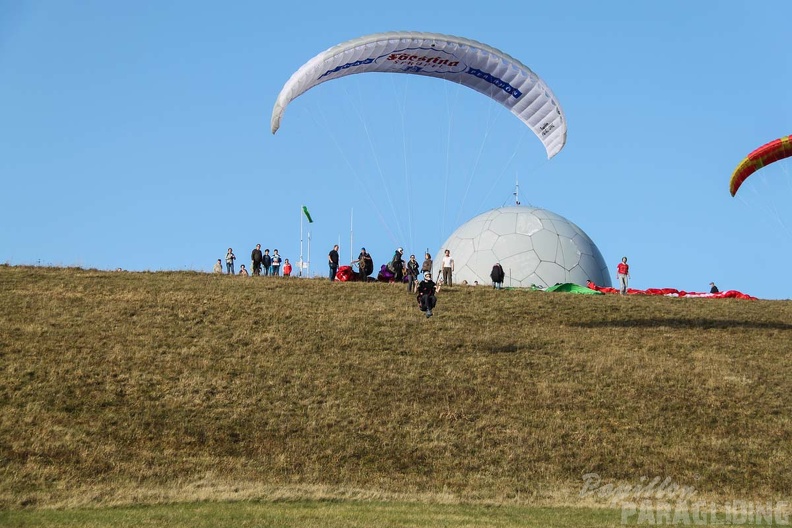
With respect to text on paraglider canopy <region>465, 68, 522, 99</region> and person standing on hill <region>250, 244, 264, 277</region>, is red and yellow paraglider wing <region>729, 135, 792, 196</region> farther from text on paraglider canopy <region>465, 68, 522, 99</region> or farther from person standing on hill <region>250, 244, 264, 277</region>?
person standing on hill <region>250, 244, 264, 277</region>

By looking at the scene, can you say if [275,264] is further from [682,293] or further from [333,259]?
[682,293]

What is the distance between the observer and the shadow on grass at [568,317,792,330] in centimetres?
3475

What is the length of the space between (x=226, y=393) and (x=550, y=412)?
26.0 ft

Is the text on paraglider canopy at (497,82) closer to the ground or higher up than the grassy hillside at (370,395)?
higher up

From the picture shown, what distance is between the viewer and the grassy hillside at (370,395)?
2194 centimetres

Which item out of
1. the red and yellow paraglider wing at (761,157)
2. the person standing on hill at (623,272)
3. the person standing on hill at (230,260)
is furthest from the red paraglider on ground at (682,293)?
the person standing on hill at (230,260)

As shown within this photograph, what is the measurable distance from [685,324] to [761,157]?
6.06 m

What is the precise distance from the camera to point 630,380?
93.7ft

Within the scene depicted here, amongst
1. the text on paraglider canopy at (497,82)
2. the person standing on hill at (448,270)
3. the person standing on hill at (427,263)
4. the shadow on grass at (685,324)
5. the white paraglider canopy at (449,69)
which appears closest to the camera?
the white paraglider canopy at (449,69)

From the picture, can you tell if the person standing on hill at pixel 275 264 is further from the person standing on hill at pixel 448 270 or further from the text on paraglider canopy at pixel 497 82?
the text on paraglider canopy at pixel 497 82

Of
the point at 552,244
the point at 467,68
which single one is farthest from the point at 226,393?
the point at 552,244

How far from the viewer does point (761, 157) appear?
106 ft

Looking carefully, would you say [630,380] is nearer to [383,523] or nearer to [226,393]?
[226,393]

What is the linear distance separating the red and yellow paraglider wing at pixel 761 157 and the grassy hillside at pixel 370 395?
4.90 m
